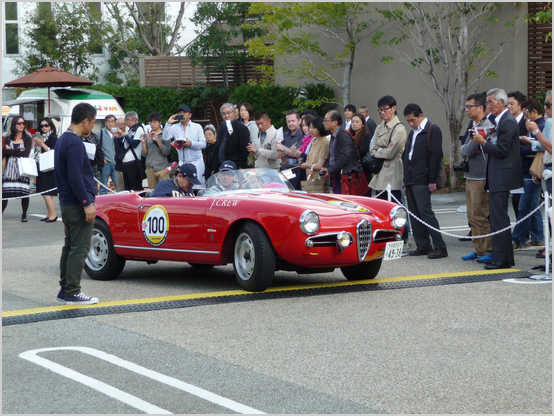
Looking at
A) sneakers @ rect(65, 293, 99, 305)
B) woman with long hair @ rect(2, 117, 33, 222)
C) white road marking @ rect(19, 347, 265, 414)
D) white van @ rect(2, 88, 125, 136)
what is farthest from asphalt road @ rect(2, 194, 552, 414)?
white van @ rect(2, 88, 125, 136)

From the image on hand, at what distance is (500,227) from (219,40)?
2161 centimetres

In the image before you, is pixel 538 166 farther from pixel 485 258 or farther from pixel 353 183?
pixel 353 183

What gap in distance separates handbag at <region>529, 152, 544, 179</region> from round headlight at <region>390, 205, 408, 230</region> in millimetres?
2233

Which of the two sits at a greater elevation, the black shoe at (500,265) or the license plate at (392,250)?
the license plate at (392,250)

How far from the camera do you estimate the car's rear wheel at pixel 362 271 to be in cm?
829

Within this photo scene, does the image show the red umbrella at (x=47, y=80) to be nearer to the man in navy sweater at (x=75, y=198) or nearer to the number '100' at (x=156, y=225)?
the number '100' at (x=156, y=225)

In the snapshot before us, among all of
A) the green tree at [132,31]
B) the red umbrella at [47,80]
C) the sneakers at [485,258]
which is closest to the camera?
the sneakers at [485,258]

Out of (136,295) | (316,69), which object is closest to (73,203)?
(136,295)

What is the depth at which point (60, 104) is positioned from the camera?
25.6 metres

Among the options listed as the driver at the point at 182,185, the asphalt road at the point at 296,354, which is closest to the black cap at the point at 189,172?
the driver at the point at 182,185

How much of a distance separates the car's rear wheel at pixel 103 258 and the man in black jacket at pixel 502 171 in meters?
4.16

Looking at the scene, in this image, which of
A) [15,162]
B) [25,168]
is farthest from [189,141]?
[15,162]

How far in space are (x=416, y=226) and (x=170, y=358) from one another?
17.7 ft

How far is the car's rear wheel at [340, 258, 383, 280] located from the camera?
8289 millimetres
